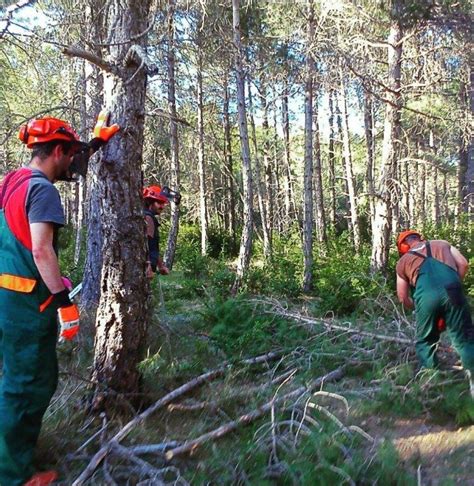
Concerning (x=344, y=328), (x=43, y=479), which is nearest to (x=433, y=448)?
(x=344, y=328)

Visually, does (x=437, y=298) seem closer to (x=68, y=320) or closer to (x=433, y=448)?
(x=433, y=448)

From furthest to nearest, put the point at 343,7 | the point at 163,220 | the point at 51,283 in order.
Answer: the point at 163,220 → the point at 343,7 → the point at 51,283

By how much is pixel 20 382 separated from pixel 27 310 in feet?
1.27

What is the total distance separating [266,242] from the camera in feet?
46.1

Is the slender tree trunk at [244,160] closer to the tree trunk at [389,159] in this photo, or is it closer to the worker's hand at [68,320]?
the tree trunk at [389,159]

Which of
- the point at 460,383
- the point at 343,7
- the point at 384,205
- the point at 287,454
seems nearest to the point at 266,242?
the point at 384,205

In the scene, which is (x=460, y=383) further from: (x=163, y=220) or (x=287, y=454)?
(x=163, y=220)

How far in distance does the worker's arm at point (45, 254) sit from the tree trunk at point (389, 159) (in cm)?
747

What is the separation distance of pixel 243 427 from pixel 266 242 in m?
10.9

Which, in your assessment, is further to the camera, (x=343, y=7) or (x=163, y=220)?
(x=163, y=220)

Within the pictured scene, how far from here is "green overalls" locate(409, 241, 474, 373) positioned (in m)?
3.83

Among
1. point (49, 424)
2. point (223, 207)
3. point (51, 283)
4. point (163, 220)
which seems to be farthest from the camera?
point (223, 207)

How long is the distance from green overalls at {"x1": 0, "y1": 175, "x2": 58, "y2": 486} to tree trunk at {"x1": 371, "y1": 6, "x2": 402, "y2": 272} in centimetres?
753

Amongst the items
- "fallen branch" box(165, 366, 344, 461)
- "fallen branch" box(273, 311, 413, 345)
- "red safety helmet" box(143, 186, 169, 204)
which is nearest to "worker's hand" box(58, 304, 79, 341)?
"fallen branch" box(165, 366, 344, 461)
